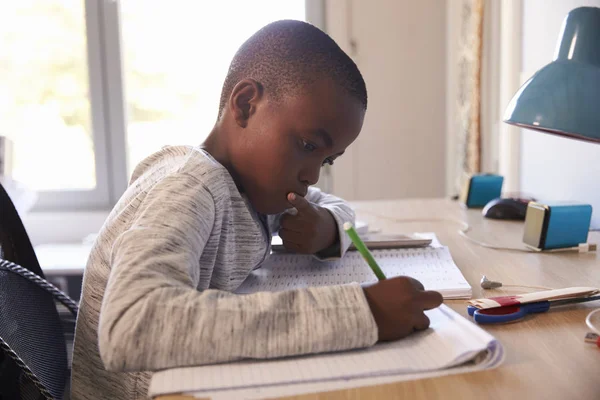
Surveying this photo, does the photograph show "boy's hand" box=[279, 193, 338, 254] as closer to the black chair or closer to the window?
the black chair

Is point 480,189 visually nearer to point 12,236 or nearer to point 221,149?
point 221,149

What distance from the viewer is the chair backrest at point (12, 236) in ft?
2.63

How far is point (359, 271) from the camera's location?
0.88 meters

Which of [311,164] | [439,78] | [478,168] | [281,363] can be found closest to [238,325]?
[281,363]

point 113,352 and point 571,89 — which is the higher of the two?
point 571,89

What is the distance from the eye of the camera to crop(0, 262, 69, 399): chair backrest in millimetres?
684

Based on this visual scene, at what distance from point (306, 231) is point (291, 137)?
22 centimetres

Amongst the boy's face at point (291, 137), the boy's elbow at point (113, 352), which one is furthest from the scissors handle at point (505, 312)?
the boy's elbow at point (113, 352)

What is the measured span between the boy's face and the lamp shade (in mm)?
236

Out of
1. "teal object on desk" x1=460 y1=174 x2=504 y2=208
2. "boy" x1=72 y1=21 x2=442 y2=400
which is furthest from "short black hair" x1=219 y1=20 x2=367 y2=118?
"teal object on desk" x1=460 y1=174 x2=504 y2=208

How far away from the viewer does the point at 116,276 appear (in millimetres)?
522

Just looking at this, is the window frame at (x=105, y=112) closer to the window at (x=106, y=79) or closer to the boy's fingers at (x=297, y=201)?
the window at (x=106, y=79)

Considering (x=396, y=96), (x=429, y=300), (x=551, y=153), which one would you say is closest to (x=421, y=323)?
(x=429, y=300)

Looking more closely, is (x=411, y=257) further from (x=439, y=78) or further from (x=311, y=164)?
(x=439, y=78)
